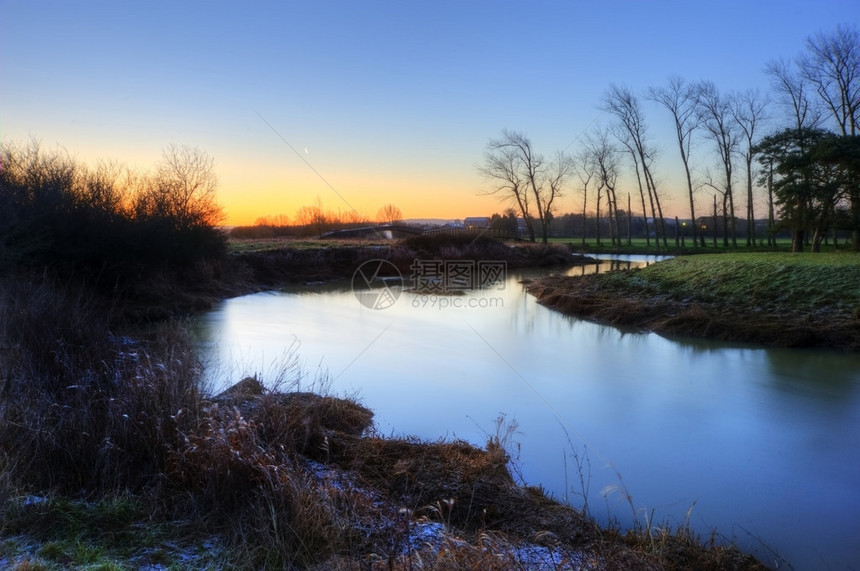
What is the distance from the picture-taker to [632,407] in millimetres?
6438

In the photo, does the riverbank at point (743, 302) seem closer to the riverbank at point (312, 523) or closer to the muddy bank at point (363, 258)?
the riverbank at point (312, 523)

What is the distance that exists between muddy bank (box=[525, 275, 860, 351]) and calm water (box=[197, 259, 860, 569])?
466mm

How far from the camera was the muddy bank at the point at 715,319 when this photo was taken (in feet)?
28.9

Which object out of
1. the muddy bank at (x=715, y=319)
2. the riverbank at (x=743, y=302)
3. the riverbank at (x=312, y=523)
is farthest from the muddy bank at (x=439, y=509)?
the riverbank at (x=743, y=302)

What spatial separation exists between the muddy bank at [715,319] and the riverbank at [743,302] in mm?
11

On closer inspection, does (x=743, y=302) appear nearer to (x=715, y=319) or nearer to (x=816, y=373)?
(x=715, y=319)

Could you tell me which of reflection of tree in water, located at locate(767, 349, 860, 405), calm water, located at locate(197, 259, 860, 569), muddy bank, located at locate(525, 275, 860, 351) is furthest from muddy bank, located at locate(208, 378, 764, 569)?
muddy bank, located at locate(525, 275, 860, 351)

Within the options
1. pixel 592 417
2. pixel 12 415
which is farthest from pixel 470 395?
pixel 12 415

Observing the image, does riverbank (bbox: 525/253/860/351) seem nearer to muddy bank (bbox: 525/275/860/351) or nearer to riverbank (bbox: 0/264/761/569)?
muddy bank (bbox: 525/275/860/351)

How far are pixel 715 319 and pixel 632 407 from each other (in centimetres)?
484

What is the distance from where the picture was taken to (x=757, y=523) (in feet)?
12.4

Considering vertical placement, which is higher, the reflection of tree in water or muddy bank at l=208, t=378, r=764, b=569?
muddy bank at l=208, t=378, r=764, b=569

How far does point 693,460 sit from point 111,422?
492cm

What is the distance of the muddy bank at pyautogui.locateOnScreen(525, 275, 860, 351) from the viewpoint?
881 centimetres
